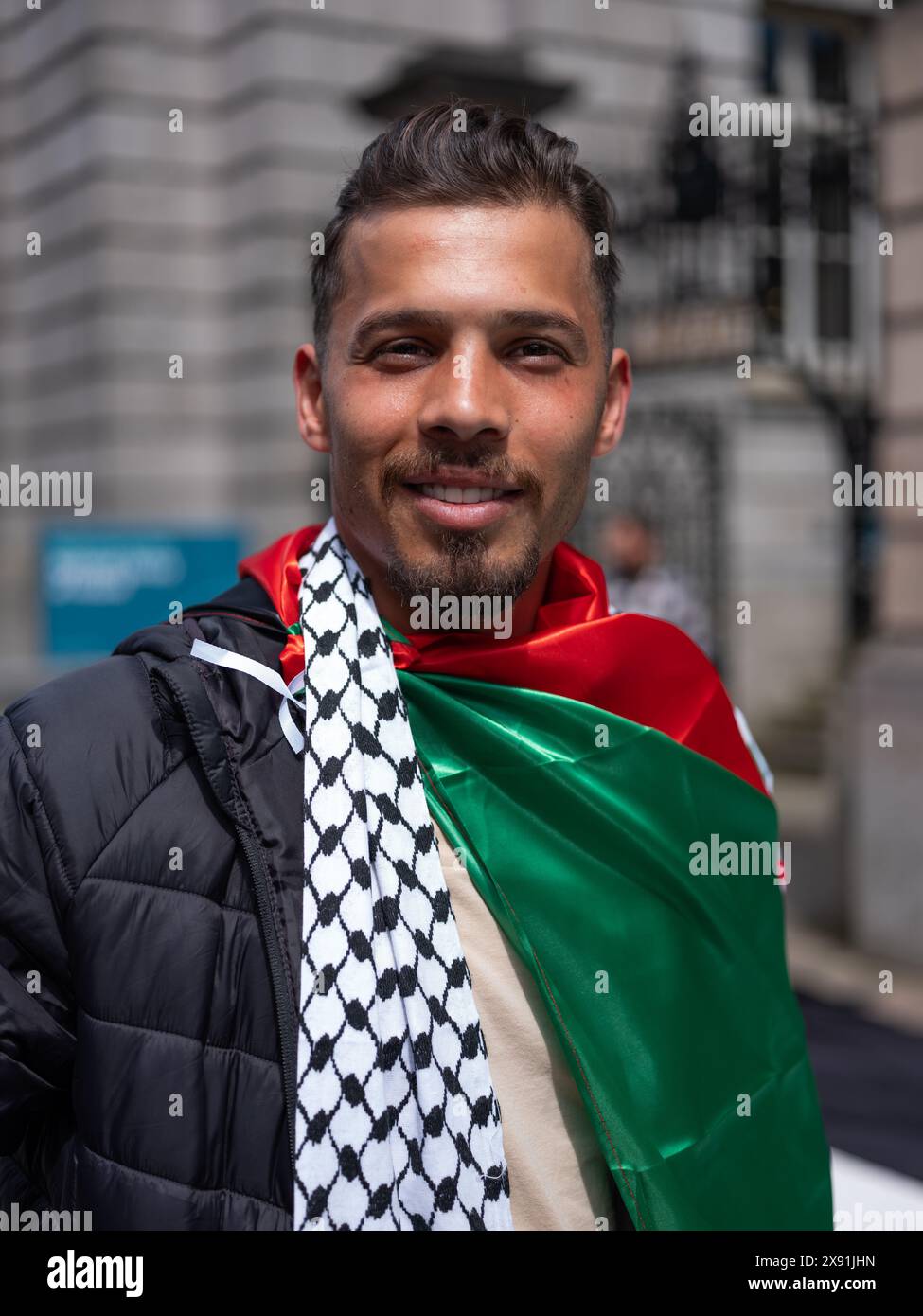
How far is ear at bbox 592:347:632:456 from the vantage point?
75.1 inches

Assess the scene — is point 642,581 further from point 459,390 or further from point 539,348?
point 459,390

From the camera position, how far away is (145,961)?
1488mm

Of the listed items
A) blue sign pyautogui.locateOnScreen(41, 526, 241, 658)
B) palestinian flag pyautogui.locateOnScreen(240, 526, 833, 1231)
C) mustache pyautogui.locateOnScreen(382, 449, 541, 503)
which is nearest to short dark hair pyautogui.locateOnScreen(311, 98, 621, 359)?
mustache pyautogui.locateOnScreen(382, 449, 541, 503)

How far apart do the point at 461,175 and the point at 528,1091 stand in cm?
119

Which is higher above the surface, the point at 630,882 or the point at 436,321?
the point at 436,321

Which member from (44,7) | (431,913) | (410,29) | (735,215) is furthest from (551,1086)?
(44,7)

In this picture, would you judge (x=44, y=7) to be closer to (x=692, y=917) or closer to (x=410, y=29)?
(x=410, y=29)

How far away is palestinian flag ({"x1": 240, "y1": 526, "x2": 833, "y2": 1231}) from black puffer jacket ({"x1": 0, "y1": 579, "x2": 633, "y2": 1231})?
0.25 metres

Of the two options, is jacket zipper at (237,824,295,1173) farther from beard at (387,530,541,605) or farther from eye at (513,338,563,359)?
eye at (513,338,563,359)

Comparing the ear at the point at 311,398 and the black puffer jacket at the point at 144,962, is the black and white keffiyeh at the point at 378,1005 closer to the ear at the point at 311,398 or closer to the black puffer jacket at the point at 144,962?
the black puffer jacket at the point at 144,962

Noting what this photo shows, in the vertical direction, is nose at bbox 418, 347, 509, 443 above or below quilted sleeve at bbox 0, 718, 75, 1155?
above

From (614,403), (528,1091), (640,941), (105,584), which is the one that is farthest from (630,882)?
(105,584)

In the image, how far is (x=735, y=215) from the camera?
10891 mm

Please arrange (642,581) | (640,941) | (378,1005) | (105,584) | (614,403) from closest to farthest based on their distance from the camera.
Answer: (378,1005), (640,941), (614,403), (105,584), (642,581)
